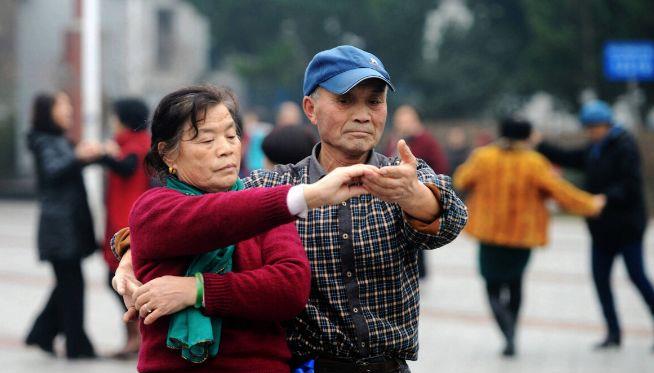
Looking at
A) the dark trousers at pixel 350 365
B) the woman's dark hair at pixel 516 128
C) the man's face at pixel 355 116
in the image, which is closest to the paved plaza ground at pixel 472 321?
the woman's dark hair at pixel 516 128

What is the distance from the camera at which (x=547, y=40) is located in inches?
1142

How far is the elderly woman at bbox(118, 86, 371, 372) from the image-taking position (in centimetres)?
236

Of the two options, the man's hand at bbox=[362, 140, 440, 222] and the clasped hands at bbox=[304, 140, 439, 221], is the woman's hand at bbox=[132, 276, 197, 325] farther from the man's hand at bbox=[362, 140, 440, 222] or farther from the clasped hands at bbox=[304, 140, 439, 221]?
the man's hand at bbox=[362, 140, 440, 222]

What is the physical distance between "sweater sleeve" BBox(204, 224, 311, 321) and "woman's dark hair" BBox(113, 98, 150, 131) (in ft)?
17.1

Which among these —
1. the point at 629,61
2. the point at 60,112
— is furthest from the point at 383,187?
the point at 629,61

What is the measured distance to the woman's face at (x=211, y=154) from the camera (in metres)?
2.52

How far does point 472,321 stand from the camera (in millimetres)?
9227

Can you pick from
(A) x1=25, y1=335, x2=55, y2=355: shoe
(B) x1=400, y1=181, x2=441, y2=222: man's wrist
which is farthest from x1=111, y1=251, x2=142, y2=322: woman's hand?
(A) x1=25, y1=335, x2=55, y2=355: shoe

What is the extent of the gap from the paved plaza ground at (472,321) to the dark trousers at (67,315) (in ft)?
0.45

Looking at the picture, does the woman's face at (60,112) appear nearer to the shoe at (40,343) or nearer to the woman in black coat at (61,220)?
the woman in black coat at (61,220)

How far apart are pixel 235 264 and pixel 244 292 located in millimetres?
133

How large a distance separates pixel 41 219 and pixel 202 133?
17.1 ft

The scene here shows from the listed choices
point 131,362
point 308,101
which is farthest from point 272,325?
point 131,362

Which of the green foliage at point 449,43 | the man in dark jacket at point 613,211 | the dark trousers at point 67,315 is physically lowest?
the dark trousers at point 67,315
